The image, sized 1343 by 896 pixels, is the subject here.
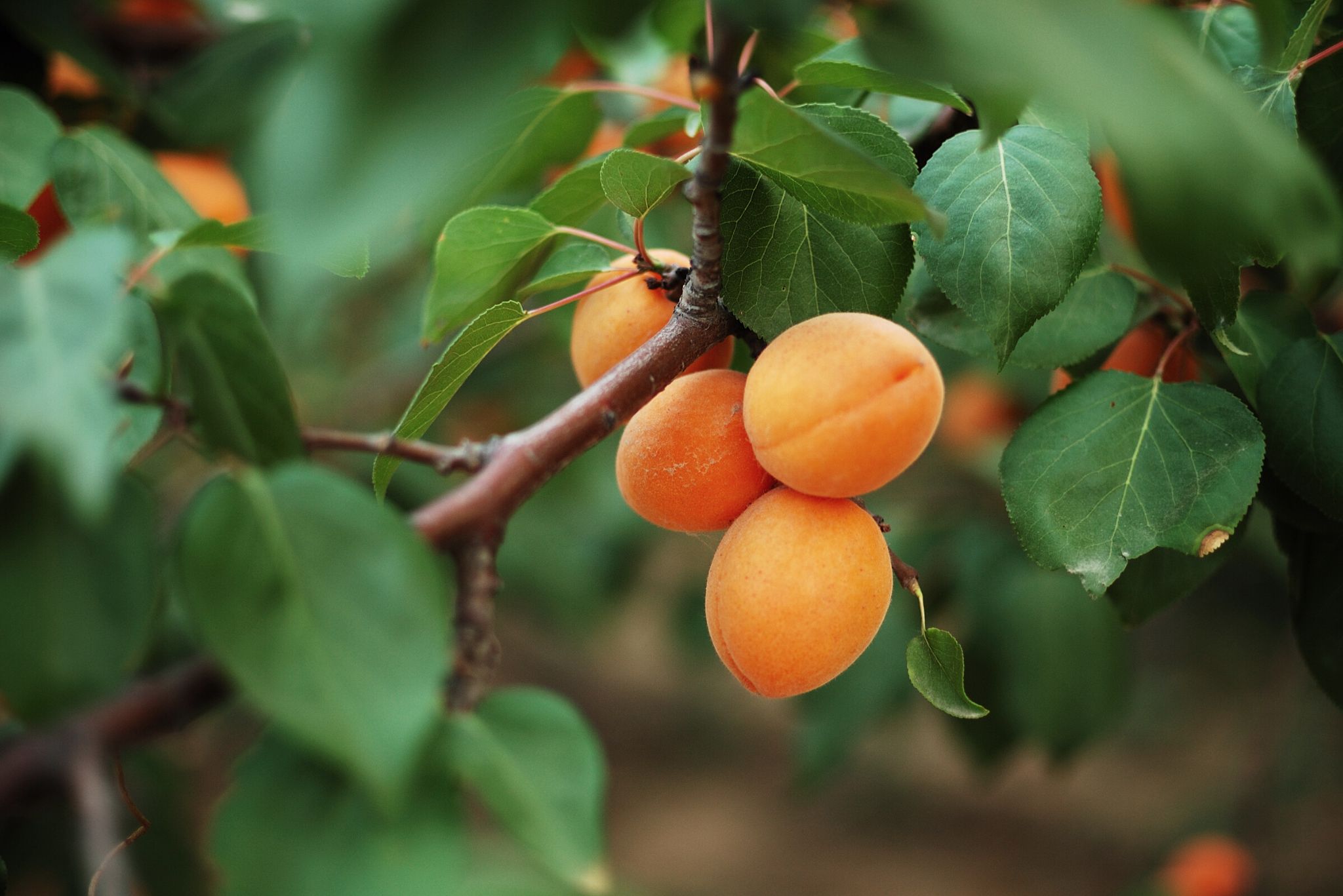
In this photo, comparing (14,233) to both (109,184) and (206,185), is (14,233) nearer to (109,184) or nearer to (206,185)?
(109,184)

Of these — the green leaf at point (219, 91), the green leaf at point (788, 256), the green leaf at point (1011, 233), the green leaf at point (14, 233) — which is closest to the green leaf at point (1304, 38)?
the green leaf at point (1011, 233)

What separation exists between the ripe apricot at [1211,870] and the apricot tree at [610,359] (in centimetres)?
103

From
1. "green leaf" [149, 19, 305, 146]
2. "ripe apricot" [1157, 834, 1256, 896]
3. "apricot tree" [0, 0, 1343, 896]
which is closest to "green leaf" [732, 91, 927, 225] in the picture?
"apricot tree" [0, 0, 1343, 896]

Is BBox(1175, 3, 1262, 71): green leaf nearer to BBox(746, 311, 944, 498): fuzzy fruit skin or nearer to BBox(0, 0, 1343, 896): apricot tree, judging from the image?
BBox(0, 0, 1343, 896): apricot tree

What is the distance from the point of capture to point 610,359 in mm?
515

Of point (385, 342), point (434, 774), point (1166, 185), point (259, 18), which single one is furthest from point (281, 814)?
point (385, 342)

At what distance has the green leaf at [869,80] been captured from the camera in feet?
1.40

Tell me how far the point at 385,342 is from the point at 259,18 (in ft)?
1.79

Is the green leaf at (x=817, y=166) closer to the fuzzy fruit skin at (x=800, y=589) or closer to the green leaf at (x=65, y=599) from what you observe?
the fuzzy fruit skin at (x=800, y=589)

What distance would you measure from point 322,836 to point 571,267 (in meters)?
0.28

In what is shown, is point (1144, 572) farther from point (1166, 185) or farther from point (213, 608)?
point (213, 608)

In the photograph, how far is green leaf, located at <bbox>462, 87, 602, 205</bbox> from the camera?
0.60 meters

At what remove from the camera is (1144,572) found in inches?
21.2

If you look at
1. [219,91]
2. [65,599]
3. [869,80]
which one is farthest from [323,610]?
[219,91]
